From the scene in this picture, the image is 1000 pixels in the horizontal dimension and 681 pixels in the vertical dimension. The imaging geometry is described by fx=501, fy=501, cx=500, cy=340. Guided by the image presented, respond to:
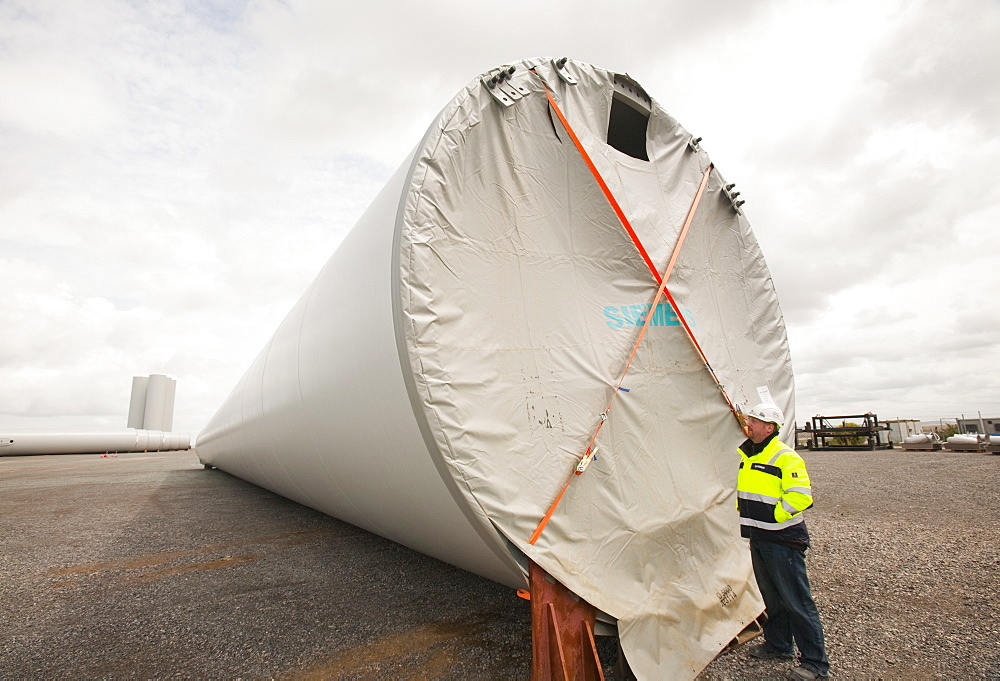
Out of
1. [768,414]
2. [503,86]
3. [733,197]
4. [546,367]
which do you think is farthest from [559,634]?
[733,197]

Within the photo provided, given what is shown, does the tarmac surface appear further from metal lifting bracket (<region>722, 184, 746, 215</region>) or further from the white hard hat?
metal lifting bracket (<region>722, 184, 746, 215</region>)

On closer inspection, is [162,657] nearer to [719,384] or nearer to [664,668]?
[664,668]

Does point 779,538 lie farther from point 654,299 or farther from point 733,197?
point 733,197

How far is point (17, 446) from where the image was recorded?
2422cm

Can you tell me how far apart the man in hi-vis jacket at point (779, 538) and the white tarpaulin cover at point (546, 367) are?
262 millimetres

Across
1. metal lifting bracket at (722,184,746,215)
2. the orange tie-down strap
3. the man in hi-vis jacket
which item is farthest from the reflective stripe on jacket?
metal lifting bracket at (722,184,746,215)

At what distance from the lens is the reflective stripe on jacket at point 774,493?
2.59 m

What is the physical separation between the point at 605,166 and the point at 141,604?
4362 mm

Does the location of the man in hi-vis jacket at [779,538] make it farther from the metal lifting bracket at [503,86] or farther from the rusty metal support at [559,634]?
the metal lifting bracket at [503,86]

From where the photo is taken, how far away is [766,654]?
2.77 m

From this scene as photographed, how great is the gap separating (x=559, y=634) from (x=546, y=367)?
48.6 inches

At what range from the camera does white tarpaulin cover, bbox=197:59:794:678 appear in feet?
7.61

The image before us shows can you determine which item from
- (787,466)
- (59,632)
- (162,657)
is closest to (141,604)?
(59,632)

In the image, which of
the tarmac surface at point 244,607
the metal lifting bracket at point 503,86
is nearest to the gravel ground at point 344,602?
the tarmac surface at point 244,607
